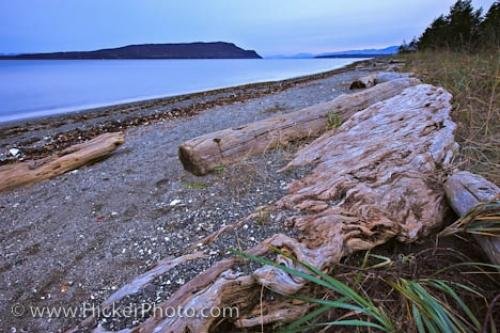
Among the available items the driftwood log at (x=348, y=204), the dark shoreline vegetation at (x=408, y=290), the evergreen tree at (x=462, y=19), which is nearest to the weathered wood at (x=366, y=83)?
the driftwood log at (x=348, y=204)

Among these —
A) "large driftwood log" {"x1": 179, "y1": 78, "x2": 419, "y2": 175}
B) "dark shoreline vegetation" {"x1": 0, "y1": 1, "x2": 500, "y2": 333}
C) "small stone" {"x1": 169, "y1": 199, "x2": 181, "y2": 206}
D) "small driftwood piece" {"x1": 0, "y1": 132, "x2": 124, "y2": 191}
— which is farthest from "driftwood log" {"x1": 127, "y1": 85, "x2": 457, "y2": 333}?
"small driftwood piece" {"x1": 0, "y1": 132, "x2": 124, "y2": 191}

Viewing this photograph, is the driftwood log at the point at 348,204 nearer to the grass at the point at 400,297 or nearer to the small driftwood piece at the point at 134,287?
the grass at the point at 400,297

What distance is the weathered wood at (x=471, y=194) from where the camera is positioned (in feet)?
4.72

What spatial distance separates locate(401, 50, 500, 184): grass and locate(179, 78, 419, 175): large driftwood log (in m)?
1.17

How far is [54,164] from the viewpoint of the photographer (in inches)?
156

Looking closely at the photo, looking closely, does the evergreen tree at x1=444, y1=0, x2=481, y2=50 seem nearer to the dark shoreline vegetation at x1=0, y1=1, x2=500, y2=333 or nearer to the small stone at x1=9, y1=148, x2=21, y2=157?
the dark shoreline vegetation at x1=0, y1=1, x2=500, y2=333

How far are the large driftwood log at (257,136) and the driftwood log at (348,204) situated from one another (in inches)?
23.1

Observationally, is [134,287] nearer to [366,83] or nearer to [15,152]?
[15,152]

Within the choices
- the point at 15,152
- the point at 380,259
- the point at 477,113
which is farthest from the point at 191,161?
the point at 15,152

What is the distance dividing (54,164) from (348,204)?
3573 mm

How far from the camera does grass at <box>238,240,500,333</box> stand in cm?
116

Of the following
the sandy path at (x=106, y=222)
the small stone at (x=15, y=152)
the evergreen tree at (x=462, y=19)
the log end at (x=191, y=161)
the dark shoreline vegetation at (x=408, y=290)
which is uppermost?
the evergreen tree at (x=462, y=19)

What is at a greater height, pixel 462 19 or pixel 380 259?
pixel 462 19

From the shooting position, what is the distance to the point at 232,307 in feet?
4.69
